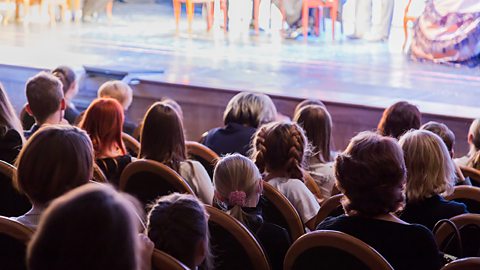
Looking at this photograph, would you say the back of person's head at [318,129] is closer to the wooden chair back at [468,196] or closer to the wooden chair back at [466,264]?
the wooden chair back at [468,196]

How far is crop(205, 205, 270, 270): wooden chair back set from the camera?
196 centimetres

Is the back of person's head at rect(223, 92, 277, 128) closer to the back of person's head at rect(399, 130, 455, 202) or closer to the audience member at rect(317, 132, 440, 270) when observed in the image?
the back of person's head at rect(399, 130, 455, 202)

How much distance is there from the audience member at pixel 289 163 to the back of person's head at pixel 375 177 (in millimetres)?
655

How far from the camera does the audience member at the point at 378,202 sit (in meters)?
1.95

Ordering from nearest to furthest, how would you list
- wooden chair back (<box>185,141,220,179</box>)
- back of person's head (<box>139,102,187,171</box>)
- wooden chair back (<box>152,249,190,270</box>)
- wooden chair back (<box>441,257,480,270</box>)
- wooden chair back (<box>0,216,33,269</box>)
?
wooden chair back (<box>152,249,190,270</box>)
wooden chair back (<box>441,257,480,270</box>)
wooden chair back (<box>0,216,33,269</box>)
back of person's head (<box>139,102,187,171</box>)
wooden chair back (<box>185,141,220,179</box>)

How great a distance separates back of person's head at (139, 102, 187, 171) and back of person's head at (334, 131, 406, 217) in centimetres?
98

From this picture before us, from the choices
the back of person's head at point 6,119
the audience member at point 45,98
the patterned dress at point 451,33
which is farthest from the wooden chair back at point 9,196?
the patterned dress at point 451,33

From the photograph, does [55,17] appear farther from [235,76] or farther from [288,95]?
[288,95]

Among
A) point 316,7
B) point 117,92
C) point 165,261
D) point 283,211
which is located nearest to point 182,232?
point 165,261

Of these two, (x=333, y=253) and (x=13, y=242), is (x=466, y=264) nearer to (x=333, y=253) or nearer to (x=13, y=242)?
(x=333, y=253)

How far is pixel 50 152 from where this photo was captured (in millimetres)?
1908

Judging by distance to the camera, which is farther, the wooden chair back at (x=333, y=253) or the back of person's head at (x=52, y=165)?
the back of person's head at (x=52, y=165)

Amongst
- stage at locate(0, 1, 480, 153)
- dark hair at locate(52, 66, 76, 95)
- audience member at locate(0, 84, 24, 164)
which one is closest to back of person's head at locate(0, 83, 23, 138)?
audience member at locate(0, 84, 24, 164)

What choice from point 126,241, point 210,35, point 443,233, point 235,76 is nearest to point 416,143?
point 443,233
